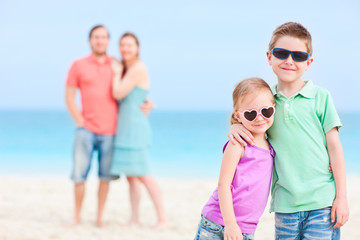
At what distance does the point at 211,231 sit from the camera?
2.45 meters

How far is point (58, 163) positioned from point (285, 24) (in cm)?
1282

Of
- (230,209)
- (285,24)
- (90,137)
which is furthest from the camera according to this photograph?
(90,137)

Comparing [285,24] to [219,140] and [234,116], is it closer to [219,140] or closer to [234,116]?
[234,116]

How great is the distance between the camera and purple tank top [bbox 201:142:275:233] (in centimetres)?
240

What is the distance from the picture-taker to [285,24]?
2.50 meters

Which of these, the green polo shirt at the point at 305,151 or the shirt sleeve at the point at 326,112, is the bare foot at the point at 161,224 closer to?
the green polo shirt at the point at 305,151

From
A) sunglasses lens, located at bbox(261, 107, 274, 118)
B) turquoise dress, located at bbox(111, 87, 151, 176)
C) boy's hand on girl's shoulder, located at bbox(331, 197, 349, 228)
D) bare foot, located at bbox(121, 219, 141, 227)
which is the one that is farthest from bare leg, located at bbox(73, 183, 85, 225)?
boy's hand on girl's shoulder, located at bbox(331, 197, 349, 228)

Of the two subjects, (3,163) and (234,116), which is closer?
(234,116)

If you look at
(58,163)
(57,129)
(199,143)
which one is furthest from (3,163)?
(57,129)

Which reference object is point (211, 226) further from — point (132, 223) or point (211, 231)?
point (132, 223)

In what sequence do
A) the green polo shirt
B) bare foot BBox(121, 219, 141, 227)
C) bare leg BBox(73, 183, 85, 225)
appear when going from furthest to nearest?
bare foot BBox(121, 219, 141, 227) → bare leg BBox(73, 183, 85, 225) → the green polo shirt

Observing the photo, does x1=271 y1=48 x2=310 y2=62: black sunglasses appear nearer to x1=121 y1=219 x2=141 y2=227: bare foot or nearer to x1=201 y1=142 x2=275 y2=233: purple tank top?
x1=201 y1=142 x2=275 y2=233: purple tank top

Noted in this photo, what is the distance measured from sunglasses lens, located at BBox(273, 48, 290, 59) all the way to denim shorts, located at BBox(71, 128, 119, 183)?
9.41ft

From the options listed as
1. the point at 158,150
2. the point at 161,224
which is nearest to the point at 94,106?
the point at 161,224
